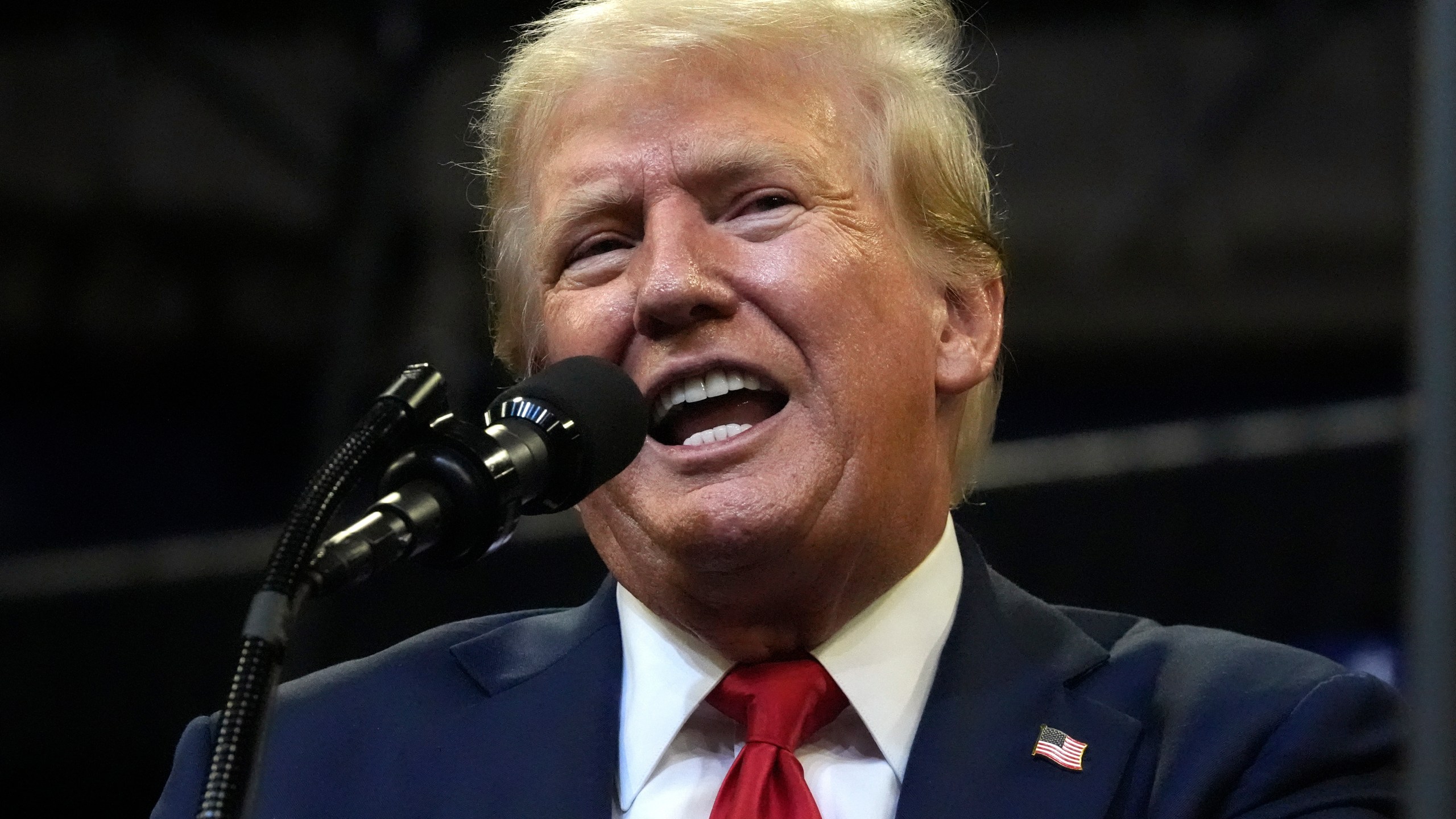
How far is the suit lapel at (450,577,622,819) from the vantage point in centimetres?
171

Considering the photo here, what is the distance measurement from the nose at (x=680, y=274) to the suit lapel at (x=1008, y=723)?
45 cm

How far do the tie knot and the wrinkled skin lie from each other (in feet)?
0.11

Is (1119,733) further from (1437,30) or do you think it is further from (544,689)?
(1437,30)

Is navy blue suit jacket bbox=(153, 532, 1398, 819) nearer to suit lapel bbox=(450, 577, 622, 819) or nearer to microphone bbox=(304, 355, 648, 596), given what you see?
suit lapel bbox=(450, 577, 622, 819)

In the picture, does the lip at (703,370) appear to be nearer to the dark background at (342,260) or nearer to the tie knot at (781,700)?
the tie knot at (781,700)

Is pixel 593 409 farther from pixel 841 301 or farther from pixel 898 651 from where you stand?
pixel 898 651

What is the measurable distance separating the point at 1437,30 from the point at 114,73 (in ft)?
13.9

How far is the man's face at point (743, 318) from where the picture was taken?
1.68 meters

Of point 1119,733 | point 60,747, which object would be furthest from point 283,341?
point 1119,733

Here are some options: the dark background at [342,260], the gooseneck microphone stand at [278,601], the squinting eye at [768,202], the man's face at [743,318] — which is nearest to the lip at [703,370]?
the man's face at [743,318]

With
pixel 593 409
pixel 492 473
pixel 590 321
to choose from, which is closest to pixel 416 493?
pixel 492 473

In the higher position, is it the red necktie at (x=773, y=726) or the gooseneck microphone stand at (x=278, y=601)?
the gooseneck microphone stand at (x=278, y=601)

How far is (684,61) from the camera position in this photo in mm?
1824

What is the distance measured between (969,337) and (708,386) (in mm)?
376
